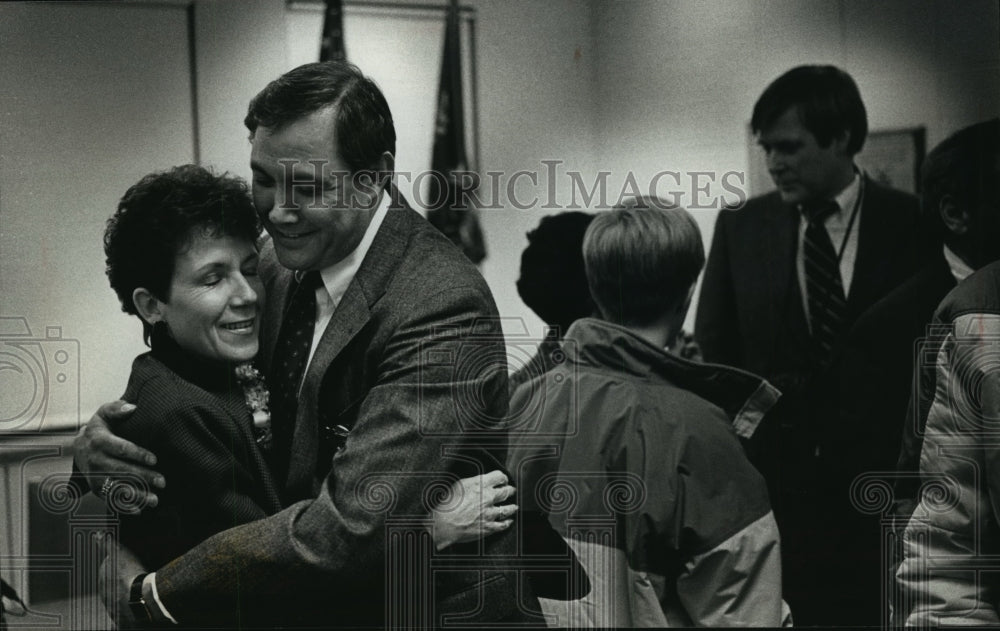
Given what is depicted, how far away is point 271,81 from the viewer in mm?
2641

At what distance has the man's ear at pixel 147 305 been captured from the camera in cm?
264

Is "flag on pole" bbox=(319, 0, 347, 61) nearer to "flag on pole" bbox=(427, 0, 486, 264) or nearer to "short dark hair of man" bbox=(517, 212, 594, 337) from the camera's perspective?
"flag on pole" bbox=(427, 0, 486, 264)

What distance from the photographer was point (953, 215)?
2.69 metres

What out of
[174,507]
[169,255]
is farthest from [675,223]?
[174,507]

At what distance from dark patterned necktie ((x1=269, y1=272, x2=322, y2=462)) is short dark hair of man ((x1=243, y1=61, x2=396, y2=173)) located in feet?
1.10

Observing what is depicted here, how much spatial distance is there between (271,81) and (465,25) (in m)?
0.52

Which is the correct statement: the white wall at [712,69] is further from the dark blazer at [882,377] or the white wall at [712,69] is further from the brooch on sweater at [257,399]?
the brooch on sweater at [257,399]

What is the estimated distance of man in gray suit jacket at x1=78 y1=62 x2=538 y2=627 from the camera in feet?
8.00

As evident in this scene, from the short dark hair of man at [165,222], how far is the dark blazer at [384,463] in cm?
14

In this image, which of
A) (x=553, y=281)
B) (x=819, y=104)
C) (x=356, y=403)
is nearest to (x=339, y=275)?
(x=356, y=403)

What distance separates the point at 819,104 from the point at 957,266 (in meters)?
0.56

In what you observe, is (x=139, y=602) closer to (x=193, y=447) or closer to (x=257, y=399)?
(x=193, y=447)

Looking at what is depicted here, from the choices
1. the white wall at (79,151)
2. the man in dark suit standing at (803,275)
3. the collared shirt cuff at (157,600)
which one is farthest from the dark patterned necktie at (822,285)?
the collared shirt cuff at (157,600)

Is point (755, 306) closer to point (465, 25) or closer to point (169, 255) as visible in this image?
point (465, 25)
